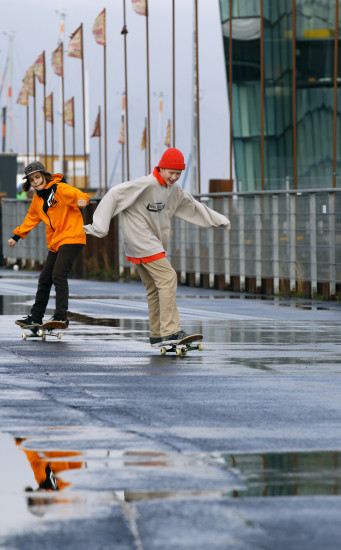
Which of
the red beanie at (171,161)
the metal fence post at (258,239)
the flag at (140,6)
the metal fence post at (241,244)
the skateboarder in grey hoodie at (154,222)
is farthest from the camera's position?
the flag at (140,6)

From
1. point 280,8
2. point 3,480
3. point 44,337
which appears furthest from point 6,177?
point 3,480

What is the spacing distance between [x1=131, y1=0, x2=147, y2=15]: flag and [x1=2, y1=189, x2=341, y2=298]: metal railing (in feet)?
46.5

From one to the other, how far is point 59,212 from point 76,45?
35.1m

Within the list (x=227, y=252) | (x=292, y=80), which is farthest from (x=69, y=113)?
(x=227, y=252)

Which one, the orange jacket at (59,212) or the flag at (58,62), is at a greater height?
the flag at (58,62)

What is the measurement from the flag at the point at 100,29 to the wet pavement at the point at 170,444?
A: 104 feet

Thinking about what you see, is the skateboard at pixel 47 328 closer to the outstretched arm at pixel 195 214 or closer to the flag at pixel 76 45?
the outstretched arm at pixel 195 214

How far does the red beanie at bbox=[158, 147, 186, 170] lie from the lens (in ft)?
40.1

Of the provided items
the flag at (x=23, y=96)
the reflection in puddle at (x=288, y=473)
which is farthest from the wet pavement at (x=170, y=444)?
the flag at (x=23, y=96)

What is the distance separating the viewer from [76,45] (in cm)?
4844

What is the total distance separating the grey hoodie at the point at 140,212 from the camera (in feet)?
40.7

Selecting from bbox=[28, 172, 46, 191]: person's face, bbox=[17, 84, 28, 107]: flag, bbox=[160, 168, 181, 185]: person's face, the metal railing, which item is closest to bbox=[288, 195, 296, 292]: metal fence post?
the metal railing

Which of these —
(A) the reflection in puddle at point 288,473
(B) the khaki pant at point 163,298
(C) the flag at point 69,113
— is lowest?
(A) the reflection in puddle at point 288,473

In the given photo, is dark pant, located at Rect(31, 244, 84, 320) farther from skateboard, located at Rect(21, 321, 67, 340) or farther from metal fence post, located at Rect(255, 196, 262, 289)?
metal fence post, located at Rect(255, 196, 262, 289)
